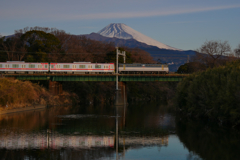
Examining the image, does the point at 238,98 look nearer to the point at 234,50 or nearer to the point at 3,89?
the point at 3,89

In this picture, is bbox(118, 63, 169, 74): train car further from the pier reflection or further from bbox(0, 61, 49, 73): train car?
the pier reflection

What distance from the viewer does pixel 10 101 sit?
5709cm

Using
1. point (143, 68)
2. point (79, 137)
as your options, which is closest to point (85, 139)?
point (79, 137)

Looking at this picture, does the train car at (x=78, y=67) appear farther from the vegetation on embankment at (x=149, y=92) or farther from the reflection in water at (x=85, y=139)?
the reflection in water at (x=85, y=139)

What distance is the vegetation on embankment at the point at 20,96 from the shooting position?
5549cm

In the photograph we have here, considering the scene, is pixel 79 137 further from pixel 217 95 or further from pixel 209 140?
pixel 217 95

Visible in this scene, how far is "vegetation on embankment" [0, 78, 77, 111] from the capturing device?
55.5 metres

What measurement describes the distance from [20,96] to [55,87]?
72.3 ft

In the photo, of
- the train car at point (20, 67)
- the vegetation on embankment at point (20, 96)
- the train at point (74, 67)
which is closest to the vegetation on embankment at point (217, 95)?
the train at point (74, 67)

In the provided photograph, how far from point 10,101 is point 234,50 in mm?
65768

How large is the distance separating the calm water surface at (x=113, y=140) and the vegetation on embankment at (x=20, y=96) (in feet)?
30.1

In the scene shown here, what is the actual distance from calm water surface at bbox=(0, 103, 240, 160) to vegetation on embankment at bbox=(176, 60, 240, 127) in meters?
2.58

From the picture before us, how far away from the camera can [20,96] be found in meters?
60.4

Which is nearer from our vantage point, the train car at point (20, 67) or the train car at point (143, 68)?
the train car at point (20, 67)
